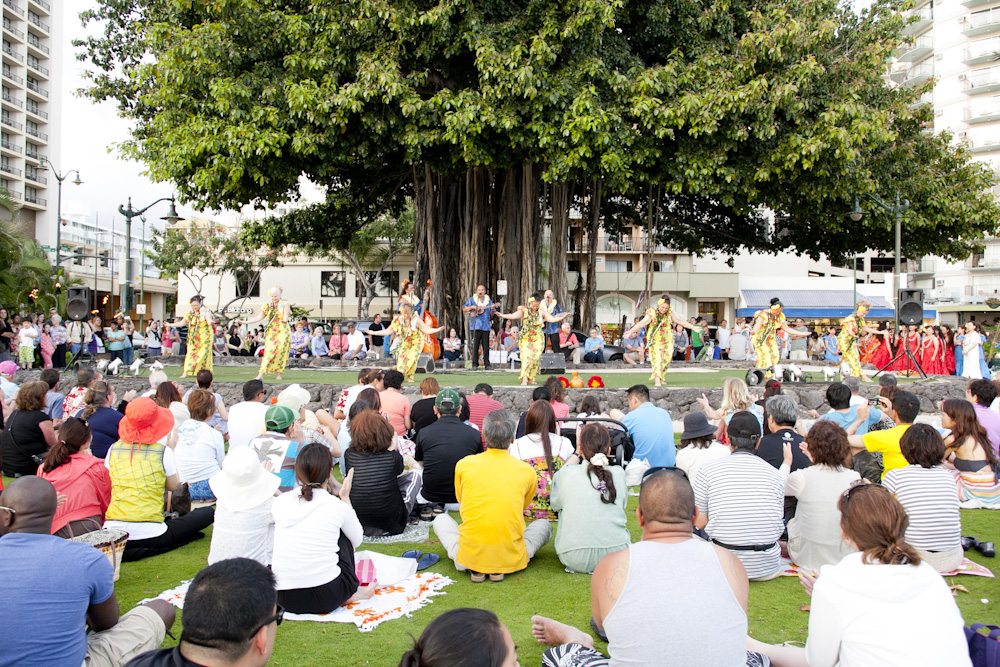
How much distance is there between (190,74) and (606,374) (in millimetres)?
10720

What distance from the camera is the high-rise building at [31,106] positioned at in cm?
4816

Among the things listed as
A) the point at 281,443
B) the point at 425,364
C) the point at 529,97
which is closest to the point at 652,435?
the point at 281,443

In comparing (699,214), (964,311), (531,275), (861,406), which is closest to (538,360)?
(531,275)

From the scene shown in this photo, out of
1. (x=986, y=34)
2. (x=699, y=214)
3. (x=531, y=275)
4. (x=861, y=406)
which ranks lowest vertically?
(x=861, y=406)

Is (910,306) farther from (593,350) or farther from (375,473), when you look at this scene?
(375,473)

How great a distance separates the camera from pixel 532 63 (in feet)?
49.6

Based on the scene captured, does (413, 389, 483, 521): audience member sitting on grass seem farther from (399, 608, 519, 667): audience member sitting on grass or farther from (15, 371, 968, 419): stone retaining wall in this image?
(15, 371, 968, 419): stone retaining wall

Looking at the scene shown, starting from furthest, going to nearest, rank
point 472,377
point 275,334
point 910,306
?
1. point 910,306
2. point 472,377
3. point 275,334

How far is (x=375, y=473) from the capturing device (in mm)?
5461

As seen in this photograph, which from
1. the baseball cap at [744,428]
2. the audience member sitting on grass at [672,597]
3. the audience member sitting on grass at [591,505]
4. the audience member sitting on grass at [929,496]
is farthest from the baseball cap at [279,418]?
the audience member sitting on grass at [929,496]

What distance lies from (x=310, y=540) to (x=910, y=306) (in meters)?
17.2

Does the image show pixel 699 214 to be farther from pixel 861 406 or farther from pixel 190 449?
pixel 190 449

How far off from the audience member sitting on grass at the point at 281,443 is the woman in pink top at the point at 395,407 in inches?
77.5

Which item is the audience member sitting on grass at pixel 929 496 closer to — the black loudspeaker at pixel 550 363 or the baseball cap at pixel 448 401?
the baseball cap at pixel 448 401
